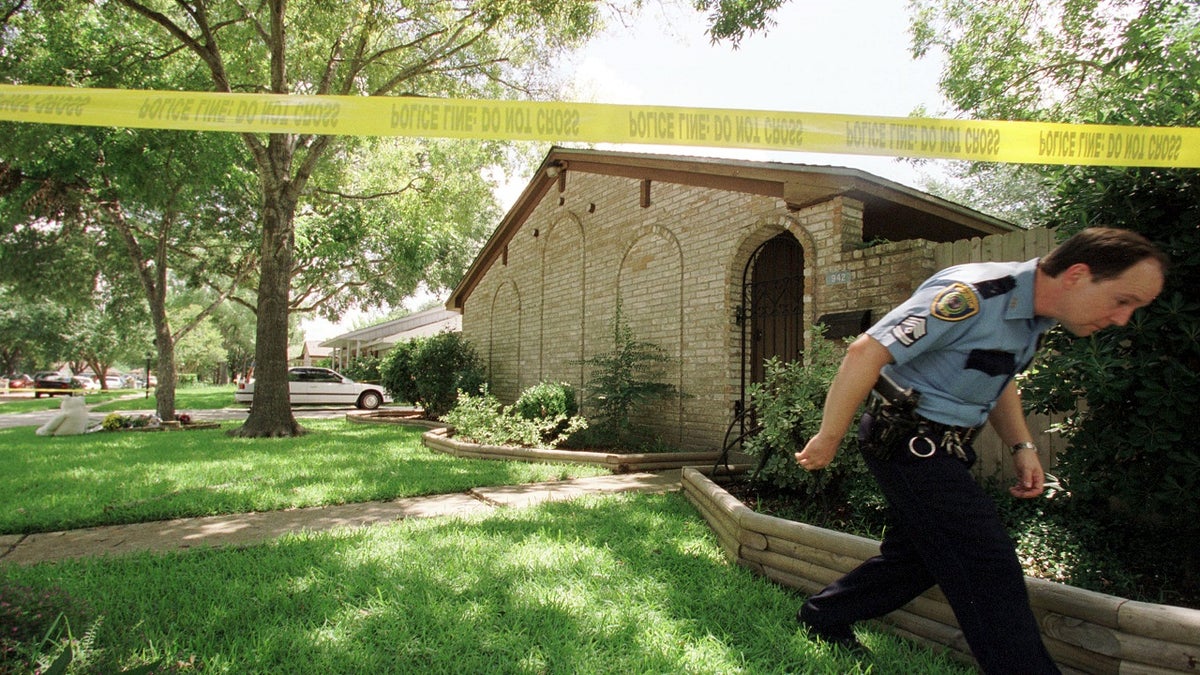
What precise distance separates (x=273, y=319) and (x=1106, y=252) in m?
12.9

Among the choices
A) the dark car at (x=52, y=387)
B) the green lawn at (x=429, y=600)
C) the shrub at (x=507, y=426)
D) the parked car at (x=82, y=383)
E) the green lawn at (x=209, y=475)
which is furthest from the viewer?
the parked car at (x=82, y=383)

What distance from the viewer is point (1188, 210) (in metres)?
2.85

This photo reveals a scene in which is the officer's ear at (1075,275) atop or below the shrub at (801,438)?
atop

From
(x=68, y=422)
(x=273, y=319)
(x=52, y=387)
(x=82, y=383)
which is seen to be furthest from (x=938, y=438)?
(x=82, y=383)

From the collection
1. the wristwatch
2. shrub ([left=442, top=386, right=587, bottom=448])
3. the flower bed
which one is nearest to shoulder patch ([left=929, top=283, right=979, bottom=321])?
the wristwatch

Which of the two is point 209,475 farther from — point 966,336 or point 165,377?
point 165,377

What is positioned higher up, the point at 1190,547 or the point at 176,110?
the point at 176,110

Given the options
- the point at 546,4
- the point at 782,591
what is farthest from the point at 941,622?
the point at 546,4

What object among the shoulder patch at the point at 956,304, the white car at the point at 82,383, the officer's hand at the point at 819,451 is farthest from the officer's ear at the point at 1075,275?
the white car at the point at 82,383

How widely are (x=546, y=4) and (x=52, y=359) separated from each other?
195 ft

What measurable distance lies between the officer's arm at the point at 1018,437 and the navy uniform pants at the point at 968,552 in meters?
0.33

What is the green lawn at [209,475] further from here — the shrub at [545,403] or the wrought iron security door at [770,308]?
the wrought iron security door at [770,308]

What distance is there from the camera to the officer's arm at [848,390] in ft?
6.32

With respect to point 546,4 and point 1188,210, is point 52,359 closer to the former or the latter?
point 546,4
